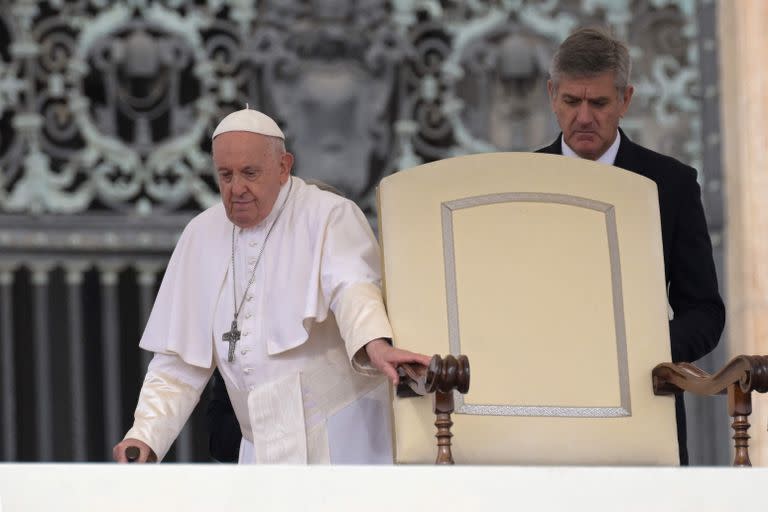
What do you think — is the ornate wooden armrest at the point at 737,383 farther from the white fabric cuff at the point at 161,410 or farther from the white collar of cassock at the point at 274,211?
the white fabric cuff at the point at 161,410

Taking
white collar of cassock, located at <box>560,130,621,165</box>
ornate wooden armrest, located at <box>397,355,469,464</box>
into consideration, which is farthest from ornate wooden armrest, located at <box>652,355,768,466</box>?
white collar of cassock, located at <box>560,130,621,165</box>

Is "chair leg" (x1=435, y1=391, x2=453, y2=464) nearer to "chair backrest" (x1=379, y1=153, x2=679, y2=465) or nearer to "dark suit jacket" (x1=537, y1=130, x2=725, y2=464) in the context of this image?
"chair backrest" (x1=379, y1=153, x2=679, y2=465)

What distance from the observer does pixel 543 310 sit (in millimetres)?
4781

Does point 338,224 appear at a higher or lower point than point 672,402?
higher

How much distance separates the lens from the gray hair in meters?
4.94

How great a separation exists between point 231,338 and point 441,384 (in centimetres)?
75

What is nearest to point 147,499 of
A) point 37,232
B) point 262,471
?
point 262,471

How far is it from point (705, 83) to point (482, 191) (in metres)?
3.17

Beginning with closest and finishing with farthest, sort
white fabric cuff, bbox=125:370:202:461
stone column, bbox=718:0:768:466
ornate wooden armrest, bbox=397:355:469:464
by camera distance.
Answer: ornate wooden armrest, bbox=397:355:469:464, white fabric cuff, bbox=125:370:202:461, stone column, bbox=718:0:768:466

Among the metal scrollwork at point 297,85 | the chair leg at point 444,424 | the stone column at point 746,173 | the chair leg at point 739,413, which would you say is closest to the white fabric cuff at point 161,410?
the chair leg at point 444,424

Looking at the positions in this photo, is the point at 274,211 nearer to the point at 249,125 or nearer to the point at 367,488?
the point at 249,125

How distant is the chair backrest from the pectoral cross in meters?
0.43

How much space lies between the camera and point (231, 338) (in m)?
4.94

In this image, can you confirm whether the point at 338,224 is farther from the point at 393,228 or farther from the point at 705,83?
the point at 705,83
